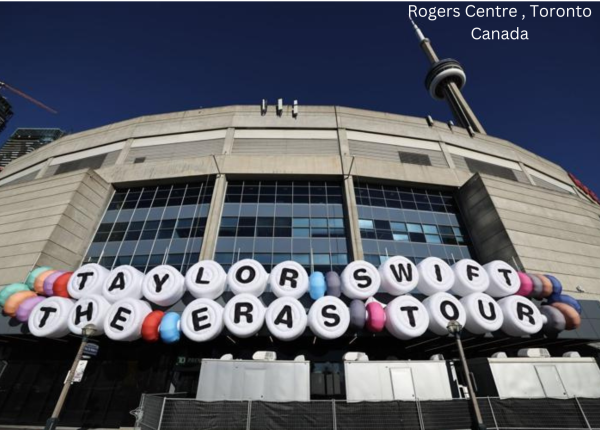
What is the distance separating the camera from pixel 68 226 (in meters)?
19.4

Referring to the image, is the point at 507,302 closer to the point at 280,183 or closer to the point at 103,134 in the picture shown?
the point at 280,183

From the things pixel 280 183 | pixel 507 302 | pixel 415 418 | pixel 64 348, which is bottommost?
pixel 415 418

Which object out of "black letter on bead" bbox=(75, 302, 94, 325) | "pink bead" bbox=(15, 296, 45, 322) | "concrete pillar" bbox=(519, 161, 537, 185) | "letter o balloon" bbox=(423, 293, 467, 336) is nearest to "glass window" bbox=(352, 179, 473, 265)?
"letter o balloon" bbox=(423, 293, 467, 336)

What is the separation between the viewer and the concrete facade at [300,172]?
18922 millimetres

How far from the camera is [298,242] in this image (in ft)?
65.4

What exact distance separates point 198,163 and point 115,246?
8761 mm

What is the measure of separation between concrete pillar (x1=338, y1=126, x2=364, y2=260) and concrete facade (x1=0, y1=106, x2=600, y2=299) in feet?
0.27

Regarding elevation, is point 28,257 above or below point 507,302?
above

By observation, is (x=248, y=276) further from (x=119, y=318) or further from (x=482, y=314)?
(x=482, y=314)

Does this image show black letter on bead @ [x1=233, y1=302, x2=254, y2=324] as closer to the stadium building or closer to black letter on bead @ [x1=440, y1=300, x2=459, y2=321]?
the stadium building

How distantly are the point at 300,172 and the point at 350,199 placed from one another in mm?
4630

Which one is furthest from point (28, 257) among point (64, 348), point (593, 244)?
point (593, 244)

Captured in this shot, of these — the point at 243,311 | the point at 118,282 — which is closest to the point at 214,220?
the point at 118,282

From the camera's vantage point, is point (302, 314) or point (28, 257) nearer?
point (302, 314)
